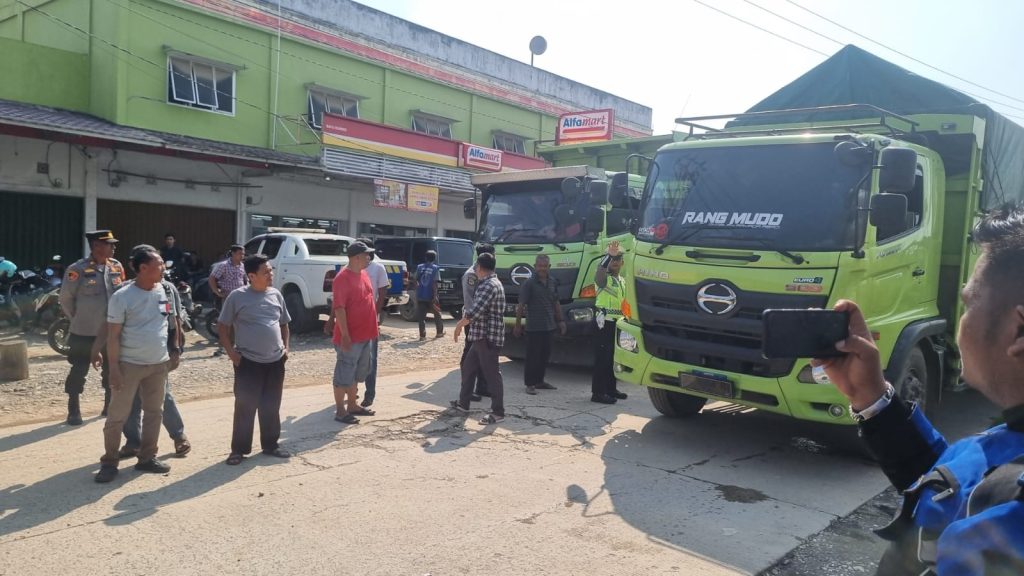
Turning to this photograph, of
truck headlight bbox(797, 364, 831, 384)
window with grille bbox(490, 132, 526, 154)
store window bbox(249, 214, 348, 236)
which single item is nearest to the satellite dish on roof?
window with grille bbox(490, 132, 526, 154)

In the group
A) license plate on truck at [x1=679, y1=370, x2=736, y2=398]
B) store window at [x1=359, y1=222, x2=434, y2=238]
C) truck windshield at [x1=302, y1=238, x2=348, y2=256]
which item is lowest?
license plate on truck at [x1=679, y1=370, x2=736, y2=398]

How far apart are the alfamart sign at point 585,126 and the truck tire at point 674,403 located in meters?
15.6


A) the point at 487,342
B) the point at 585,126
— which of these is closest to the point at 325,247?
the point at 487,342

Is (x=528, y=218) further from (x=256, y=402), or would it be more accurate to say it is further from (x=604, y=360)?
(x=256, y=402)

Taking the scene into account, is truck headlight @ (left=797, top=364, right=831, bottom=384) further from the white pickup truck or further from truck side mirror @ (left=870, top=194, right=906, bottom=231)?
the white pickup truck

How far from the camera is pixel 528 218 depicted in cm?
972

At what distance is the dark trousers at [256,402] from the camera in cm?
531

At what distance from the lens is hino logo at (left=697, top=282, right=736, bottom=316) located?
5410 millimetres

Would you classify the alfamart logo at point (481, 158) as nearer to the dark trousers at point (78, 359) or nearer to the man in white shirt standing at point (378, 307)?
the man in white shirt standing at point (378, 307)

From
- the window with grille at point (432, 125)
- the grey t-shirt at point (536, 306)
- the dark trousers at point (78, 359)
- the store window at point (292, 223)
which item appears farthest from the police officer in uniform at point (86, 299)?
the window with grille at point (432, 125)

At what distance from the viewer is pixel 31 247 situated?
14.1m

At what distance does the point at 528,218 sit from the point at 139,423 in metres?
5.74

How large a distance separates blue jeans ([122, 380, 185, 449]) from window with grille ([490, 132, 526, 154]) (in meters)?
19.5

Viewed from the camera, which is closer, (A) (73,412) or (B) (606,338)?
(A) (73,412)
